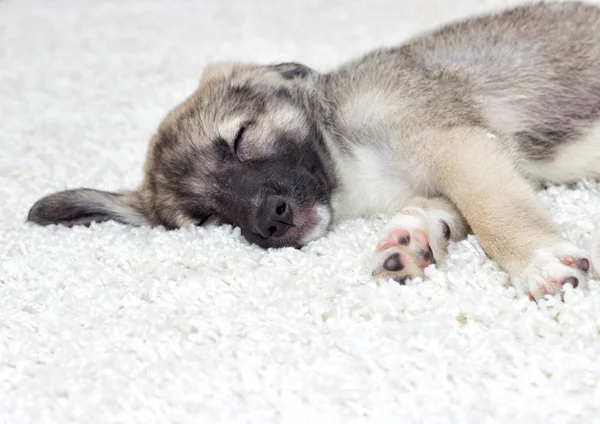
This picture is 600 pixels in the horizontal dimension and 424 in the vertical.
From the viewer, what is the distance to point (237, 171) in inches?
90.2

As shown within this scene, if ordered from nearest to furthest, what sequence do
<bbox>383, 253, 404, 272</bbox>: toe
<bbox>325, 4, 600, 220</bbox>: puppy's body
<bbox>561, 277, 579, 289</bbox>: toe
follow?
<bbox>561, 277, 579, 289</bbox>: toe → <bbox>383, 253, 404, 272</bbox>: toe → <bbox>325, 4, 600, 220</bbox>: puppy's body

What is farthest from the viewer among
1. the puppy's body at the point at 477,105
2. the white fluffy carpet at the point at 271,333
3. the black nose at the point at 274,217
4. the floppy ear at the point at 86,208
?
the floppy ear at the point at 86,208

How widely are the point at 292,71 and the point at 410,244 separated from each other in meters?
1.05

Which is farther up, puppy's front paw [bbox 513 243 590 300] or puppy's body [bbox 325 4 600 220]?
puppy's body [bbox 325 4 600 220]

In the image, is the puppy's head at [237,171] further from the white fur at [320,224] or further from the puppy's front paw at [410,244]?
the puppy's front paw at [410,244]

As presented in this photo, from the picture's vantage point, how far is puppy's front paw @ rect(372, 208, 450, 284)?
6.06 ft

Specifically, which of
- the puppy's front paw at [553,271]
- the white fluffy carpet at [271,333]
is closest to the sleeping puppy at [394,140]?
the white fluffy carpet at [271,333]

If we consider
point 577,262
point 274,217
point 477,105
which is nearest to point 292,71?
point 477,105

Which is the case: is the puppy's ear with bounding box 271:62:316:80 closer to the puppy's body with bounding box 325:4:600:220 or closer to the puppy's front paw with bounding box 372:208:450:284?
the puppy's body with bounding box 325:4:600:220

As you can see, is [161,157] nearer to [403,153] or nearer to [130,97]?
[403,153]

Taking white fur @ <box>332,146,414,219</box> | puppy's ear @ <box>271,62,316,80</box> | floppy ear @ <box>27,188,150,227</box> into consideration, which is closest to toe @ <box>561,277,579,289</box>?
white fur @ <box>332,146,414,219</box>

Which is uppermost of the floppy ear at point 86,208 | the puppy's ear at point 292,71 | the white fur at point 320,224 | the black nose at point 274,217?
the puppy's ear at point 292,71

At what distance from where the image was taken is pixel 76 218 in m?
2.56

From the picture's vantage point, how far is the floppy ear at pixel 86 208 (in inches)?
99.0
